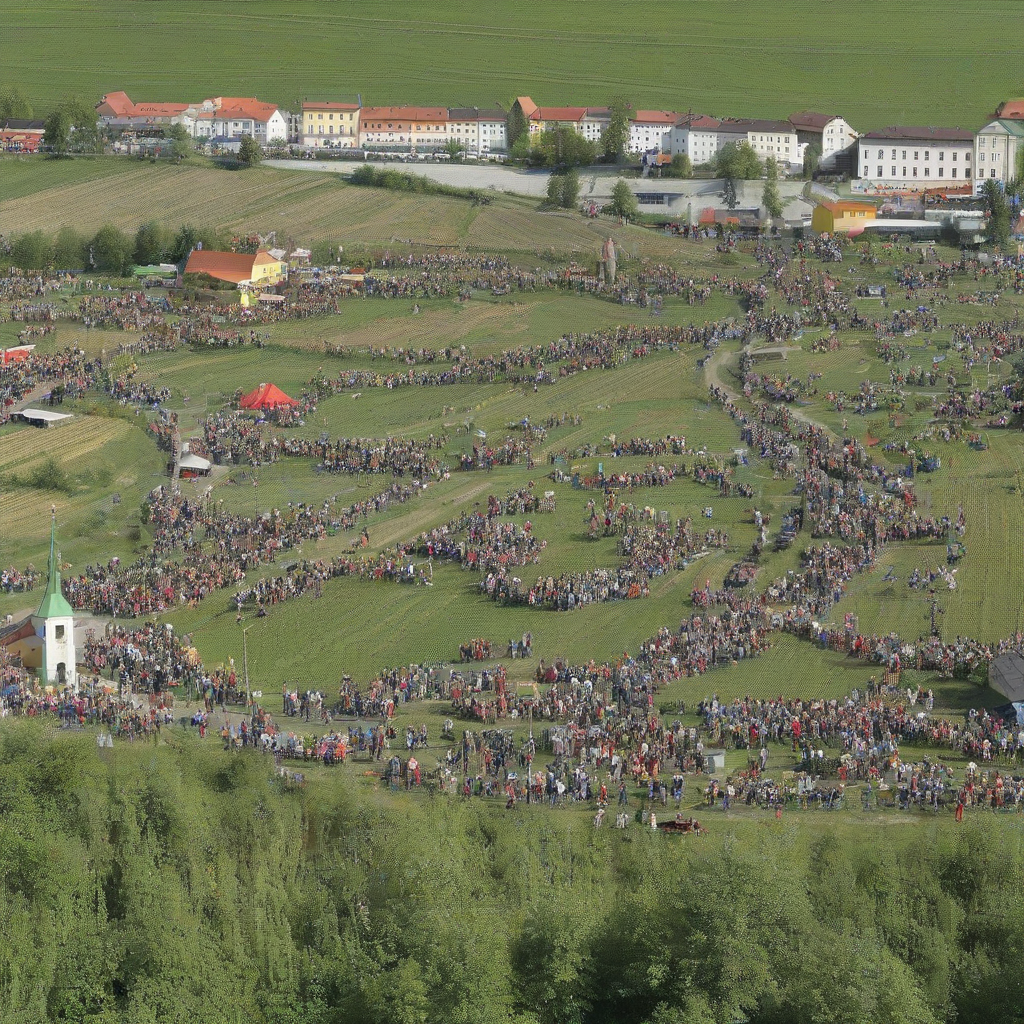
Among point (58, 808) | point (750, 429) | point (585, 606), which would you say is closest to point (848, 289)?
point (750, 429)

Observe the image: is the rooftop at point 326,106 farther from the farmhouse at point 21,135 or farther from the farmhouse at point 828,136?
the farmhouse at point 828,136

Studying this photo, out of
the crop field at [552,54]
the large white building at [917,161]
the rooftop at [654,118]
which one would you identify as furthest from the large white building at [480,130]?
the large white building at [917,161]

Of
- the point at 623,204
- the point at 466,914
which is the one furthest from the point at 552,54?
the point at 466,914

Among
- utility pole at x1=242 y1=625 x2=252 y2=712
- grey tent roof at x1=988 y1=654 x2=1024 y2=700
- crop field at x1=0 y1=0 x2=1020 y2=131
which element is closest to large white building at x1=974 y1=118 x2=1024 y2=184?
crop field at x1=0 y1=0 x2=1020 y2=131

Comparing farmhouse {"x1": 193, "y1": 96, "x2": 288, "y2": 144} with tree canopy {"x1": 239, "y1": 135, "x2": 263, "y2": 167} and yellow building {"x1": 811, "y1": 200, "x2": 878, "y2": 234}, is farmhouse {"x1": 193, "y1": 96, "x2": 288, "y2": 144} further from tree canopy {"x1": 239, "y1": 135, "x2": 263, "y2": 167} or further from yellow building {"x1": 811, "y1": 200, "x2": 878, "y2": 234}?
yellow building {"x1": 811, "y1": 200, "x2": 878, "y2": 234}

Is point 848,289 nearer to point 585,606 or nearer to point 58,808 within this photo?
point 585,606
